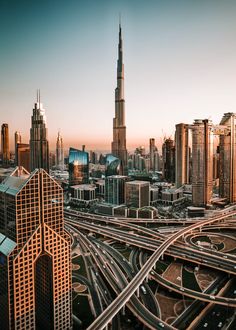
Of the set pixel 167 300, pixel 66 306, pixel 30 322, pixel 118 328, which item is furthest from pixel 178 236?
pixel 30 322

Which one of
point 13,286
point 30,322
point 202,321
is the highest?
point 13,286

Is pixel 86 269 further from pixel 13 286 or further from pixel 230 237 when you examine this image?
pixel 230 237

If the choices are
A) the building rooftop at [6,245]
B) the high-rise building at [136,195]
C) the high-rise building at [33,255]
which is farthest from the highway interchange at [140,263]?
the high-rise building at [136,195]

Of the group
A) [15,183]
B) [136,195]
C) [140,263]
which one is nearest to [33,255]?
[15,183]

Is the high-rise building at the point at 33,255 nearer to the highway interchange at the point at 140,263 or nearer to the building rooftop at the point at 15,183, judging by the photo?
the building rooftop at the point at 15,183

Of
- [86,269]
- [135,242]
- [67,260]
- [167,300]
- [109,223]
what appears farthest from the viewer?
[109,223]

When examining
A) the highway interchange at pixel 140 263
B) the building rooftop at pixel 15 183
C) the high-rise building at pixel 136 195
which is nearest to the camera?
the building rooftop at pixel 15 183

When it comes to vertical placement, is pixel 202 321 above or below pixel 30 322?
below
